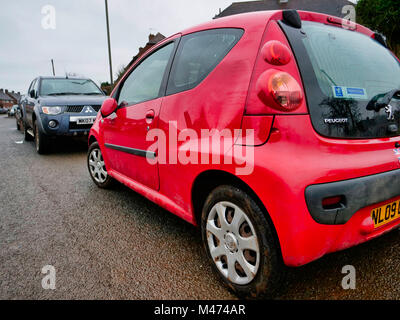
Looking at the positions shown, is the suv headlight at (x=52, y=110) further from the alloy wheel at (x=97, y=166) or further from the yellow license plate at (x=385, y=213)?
the yellow license plate at (x=385, y=213)

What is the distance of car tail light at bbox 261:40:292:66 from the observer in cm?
147

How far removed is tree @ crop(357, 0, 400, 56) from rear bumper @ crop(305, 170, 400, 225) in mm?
9950

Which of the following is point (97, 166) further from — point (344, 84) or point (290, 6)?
point (290, 6)

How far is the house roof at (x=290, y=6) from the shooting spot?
82.1 feet

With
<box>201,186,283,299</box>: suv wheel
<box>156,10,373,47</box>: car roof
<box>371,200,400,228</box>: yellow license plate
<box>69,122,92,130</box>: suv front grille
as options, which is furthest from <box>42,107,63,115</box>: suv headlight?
<box>371,200,400,228</box>: yellow license plate

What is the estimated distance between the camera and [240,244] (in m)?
1.61

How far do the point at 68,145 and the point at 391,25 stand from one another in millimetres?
10496

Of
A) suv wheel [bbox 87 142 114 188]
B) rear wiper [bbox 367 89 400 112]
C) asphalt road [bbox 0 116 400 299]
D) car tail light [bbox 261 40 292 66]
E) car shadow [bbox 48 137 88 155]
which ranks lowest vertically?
car shadow [bbox 48 137 88 155]

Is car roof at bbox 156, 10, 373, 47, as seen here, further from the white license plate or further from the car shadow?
the car shadow

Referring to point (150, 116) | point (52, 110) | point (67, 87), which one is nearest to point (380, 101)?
point (150, 116)

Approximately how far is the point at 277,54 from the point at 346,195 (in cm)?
76

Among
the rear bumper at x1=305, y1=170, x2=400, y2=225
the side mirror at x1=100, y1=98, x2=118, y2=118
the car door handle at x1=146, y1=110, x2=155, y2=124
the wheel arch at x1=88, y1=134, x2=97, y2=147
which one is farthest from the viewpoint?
the wheel arch at x1=88, y1=134, x2=97, y2=147
